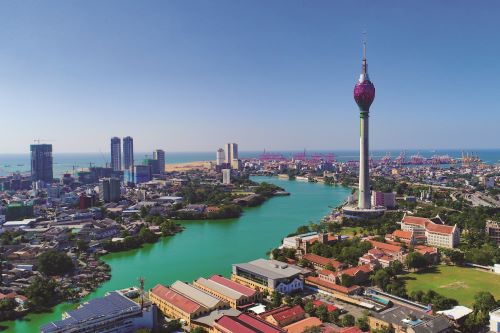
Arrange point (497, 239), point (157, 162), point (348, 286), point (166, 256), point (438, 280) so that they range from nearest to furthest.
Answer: point (348, 286)
point (438, 280)
point (166, 256)
point (497, 239)
point (157, 162)

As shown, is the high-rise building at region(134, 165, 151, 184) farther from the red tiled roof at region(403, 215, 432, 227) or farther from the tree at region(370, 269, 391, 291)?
the tree at region(370, 269, 391, 291)

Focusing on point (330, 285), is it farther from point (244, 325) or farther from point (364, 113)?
point (364, 113)

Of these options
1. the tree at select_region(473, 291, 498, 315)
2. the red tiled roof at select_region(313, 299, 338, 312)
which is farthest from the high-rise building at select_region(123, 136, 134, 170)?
the tree at select_region(473, 291, 498, 315)

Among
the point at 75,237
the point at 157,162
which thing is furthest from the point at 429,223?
the point at 157,162

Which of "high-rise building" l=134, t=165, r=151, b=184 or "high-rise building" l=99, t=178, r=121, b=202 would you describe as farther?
"high-rise building" l=134, t=165, r=151, b=184

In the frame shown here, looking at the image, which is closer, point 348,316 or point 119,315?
point 119,315

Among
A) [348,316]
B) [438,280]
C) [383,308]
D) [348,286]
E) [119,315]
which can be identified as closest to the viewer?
[119,315]

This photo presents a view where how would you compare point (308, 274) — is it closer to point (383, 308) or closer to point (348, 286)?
point (348, 286)

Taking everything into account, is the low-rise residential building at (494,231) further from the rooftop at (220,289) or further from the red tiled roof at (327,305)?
the rooftop at (220,289)
